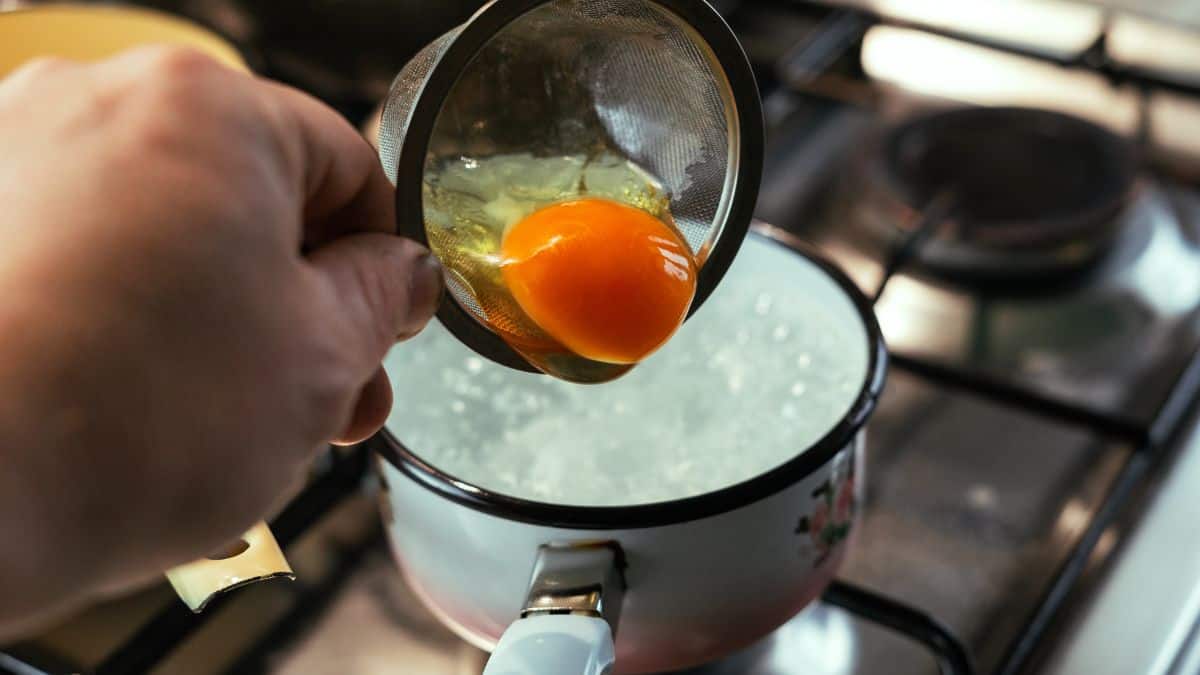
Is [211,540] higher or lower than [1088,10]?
higher

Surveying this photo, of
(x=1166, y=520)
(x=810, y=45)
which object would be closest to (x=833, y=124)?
(x=810, y=45)

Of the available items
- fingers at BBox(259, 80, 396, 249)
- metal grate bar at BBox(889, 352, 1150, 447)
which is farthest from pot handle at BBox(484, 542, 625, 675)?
metal grate bar at BBox(889, 352, 1150, 447)

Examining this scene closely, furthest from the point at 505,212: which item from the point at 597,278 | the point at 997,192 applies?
the point at 997,192

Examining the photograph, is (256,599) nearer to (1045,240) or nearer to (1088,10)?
(1045,240)

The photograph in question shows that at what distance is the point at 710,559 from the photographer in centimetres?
39

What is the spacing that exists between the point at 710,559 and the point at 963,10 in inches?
22.5

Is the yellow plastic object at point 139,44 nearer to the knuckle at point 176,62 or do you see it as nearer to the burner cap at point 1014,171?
the knuckle at point 176,62

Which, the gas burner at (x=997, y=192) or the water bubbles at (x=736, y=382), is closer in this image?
the water bubbles at (x=736, y=382)

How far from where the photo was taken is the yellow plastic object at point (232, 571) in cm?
39

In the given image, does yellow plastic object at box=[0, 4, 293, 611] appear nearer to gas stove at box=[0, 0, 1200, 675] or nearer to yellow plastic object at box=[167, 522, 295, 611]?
yellow plastic object at box=[167, 522, 295, 611]

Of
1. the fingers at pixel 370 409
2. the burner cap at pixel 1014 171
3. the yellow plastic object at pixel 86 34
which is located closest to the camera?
the fingers at pixel 370 409

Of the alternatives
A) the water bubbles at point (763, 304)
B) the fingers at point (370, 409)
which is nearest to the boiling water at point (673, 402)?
the water bubbles at point (763, 304)

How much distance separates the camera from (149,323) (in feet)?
0.75

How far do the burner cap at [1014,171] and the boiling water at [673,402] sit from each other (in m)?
0.18
